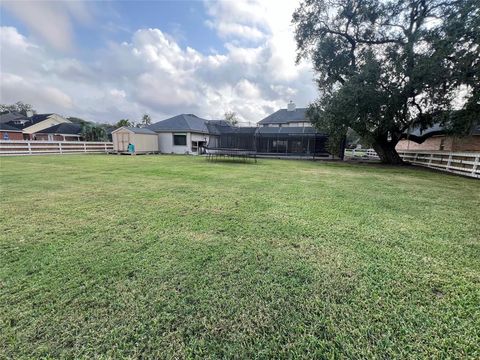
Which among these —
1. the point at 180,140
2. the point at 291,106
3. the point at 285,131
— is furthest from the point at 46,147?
the point at 291,106

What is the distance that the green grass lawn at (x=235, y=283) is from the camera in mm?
1354

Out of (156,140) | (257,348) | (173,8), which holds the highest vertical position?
(173,8)

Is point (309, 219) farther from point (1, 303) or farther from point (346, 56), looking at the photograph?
point (346, 56)

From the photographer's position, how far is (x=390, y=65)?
12.3 meters

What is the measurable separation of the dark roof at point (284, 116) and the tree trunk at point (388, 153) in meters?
15.5

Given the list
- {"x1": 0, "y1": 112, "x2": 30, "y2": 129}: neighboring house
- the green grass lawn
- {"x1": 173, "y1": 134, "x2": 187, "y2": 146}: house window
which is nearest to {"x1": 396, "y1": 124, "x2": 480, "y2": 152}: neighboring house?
the green grass lawn

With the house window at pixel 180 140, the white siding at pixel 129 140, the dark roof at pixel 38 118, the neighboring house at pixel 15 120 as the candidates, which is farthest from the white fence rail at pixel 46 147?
the neighboring house at pixel 15 120

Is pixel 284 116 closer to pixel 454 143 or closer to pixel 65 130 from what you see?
pixel 454 143

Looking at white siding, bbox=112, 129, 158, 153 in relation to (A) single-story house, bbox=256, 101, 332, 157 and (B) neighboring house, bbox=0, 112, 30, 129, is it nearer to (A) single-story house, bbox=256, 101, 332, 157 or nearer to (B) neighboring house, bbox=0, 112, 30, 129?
(A) single-story house, bbox=256, 101, 332, 157

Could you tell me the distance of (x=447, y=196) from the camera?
553cm

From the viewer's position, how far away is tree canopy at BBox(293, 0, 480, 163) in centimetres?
998

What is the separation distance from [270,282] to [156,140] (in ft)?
76.3

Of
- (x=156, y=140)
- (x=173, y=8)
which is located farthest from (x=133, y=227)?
(x=156, y=140)

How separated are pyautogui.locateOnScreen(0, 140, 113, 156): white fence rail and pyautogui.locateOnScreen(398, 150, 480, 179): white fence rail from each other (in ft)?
85.8
